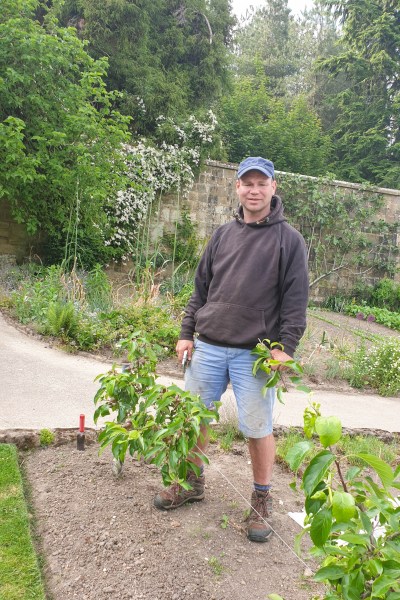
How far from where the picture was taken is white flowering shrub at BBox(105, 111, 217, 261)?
10.0 m

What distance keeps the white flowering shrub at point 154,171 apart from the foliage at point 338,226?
215cm

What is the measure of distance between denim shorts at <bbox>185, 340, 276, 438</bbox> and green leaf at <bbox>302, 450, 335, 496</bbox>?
1.22 m

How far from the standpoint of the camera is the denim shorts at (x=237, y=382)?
91.8 inches

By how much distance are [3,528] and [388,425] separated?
3169mm

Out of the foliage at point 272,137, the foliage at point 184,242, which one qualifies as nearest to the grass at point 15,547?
the foliage at point 184,242

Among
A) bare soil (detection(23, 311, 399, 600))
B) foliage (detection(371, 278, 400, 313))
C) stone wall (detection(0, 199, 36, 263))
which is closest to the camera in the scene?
bare soil (detection(23, 311, 399, 600))

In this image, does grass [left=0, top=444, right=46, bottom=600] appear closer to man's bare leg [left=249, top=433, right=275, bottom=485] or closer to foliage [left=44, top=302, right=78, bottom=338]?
man's bare leg [left=249, top=433, right=275, bottom=485]

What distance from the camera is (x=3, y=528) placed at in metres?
2.11

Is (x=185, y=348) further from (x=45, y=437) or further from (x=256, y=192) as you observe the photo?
(x=45, y=437)

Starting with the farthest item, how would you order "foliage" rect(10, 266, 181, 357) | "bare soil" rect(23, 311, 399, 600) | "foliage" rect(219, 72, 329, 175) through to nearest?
"foliage" rect(219, 72, 329, 175) → "foliage" rect(10, 266, 181, 357) → "bare soil" rect(23, 311, 399, 600)

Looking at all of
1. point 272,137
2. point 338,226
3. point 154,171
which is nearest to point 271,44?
point 272,137

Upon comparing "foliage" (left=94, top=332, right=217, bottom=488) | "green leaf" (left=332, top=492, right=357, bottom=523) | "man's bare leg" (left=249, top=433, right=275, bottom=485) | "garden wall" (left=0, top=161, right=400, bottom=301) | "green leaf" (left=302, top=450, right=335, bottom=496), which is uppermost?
"garden wall" (left=0, top=161, right=400, bottom=301)

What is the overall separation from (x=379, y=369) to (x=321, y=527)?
478cm

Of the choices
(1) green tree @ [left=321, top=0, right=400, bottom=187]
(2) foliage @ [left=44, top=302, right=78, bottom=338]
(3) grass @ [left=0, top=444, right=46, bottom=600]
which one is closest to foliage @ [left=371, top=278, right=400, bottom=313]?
(1) green tree @ [left=321, top=0, right=400, bottom=187]
